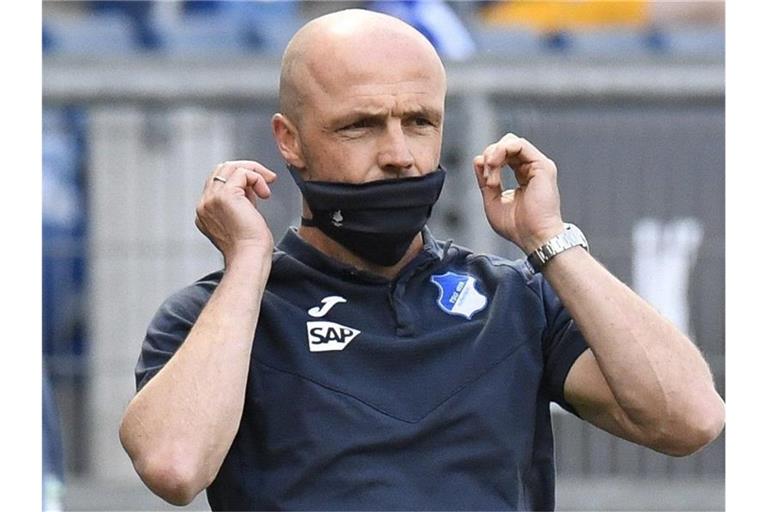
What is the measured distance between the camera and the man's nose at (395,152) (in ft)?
10.5

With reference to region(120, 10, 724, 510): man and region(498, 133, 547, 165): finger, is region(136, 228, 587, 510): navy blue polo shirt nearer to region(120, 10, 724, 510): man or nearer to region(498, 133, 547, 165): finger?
region(120, 10, 724, 510): man

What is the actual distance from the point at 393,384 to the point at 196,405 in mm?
362

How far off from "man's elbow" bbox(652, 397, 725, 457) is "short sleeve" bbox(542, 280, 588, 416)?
206 mm

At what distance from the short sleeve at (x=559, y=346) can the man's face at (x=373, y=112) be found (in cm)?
36

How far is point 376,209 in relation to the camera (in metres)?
3.23

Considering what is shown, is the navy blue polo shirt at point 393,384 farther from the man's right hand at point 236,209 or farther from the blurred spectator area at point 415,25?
the blurred spectator area at point 415,25

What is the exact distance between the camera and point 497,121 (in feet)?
25.5

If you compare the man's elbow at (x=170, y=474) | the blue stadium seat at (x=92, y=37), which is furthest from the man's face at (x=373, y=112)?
the blue stadium seat at (x=92, y=37)

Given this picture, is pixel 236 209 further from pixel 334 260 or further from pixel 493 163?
pixel 493 163

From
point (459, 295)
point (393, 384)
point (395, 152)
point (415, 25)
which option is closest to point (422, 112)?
point (395, 152)

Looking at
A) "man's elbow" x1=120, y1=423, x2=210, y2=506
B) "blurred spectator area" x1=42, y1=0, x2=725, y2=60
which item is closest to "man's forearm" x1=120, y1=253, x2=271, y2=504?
"man's elbow" x1=120, y1=423, x2=210, y2=506

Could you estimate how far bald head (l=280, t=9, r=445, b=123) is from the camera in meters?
3.21
